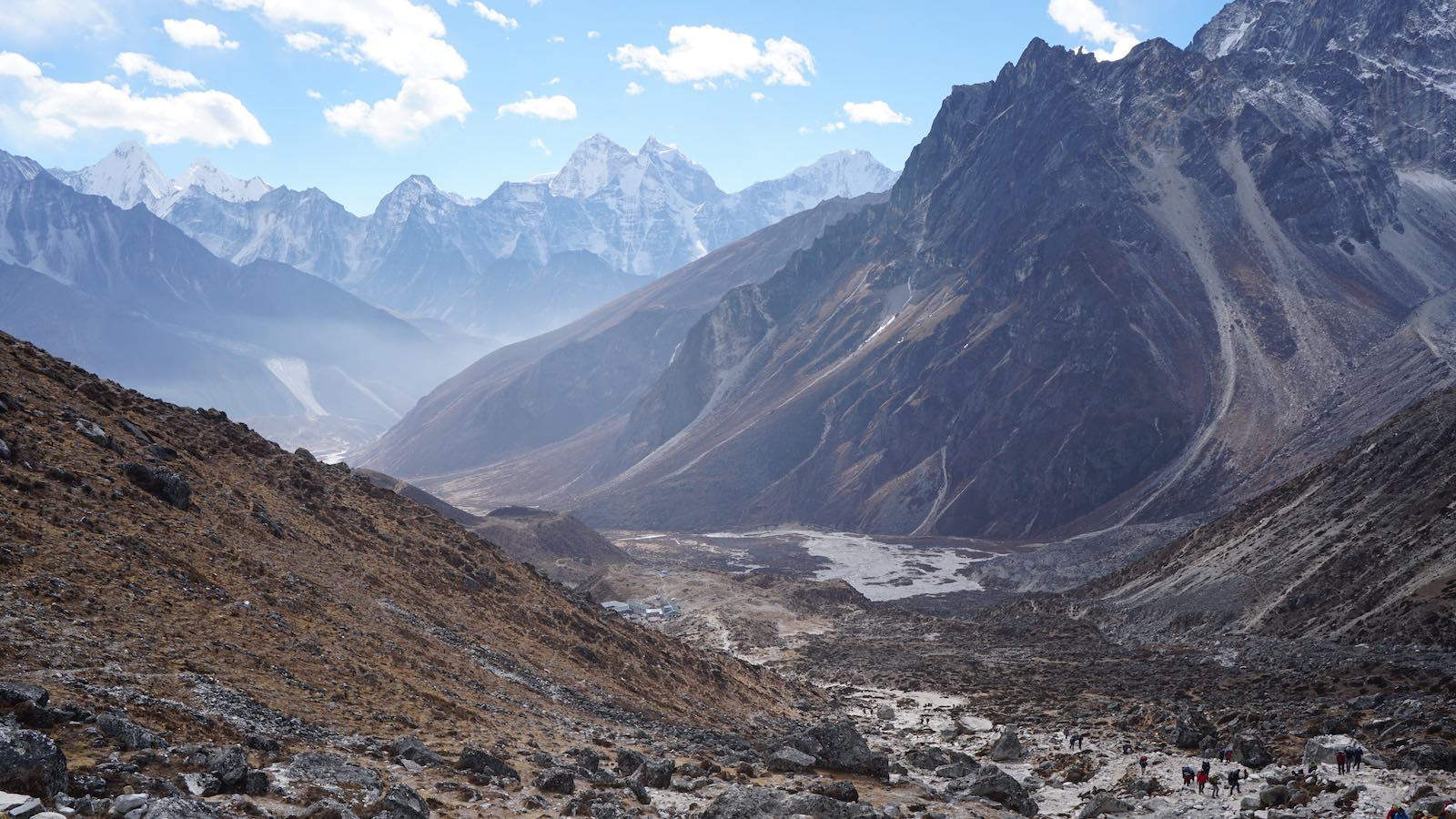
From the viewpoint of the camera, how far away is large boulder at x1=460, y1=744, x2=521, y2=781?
79.9 ft

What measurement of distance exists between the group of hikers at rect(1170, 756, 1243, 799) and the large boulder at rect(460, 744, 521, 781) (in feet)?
69.5

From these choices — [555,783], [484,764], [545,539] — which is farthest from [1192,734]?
[545,539]

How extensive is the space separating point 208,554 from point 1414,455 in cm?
7808

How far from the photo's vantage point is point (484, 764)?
2456 centimetres

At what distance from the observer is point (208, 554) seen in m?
31.7

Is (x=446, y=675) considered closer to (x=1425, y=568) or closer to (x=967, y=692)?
(x=967, y=692)

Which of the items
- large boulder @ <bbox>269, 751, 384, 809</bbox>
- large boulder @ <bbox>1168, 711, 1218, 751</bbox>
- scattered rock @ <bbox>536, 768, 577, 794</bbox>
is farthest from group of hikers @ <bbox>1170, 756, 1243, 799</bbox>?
large boulder @ <bbox>269, 751, 384, 809</bbox>

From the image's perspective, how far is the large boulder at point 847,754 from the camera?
1289 inches

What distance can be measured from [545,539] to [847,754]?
396ft

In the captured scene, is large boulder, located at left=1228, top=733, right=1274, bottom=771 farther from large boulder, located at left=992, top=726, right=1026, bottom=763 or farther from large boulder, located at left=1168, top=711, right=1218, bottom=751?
large boulder, located at left=992, top=726, right=1026, bottom=763

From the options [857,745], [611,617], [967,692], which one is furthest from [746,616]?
[857,745]

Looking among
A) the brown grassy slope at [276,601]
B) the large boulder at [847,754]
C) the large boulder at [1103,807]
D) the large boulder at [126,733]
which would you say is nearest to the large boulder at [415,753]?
the brown grassy slope at [276,601]

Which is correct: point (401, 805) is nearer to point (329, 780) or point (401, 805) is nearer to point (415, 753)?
point (329, 780)

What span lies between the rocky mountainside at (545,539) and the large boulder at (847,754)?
97.0m
